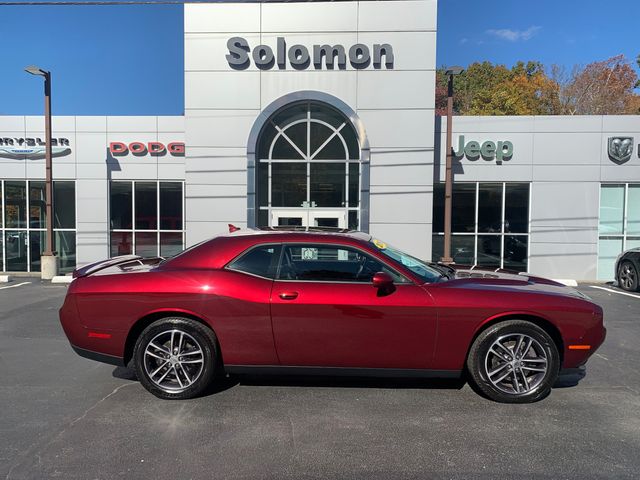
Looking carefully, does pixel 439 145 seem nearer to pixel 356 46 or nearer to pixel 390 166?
pixel 390 166

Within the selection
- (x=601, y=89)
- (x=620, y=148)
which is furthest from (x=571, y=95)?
(x=620, y=148)

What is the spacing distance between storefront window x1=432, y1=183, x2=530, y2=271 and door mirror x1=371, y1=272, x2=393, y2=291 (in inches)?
428

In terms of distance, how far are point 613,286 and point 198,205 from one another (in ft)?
38.1

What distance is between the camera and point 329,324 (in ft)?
13.4

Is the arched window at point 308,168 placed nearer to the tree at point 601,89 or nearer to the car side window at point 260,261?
the car side window at point 260,261

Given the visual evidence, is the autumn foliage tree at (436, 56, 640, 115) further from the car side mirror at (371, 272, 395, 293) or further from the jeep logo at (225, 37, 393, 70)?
the car side mirror at (371, 272, 395, 293)

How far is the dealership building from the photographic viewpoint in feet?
43.2

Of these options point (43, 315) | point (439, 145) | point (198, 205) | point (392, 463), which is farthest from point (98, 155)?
point (392, 463)

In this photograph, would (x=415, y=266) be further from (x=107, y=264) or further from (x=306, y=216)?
(x=306, y=216)

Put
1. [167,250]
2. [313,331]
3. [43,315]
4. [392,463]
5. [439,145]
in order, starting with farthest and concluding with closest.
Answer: [167,250] < [439,145] < [43,315] < [313,331] < [392,463]

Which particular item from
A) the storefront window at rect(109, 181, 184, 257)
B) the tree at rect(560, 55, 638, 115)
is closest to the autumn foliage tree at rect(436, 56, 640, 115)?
the tree at rect(560, 55, 638, 115)

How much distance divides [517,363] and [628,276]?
918 cm

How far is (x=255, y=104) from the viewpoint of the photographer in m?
13.4

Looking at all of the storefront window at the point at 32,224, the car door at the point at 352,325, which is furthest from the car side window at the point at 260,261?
the storefront window at the point at 32,224
